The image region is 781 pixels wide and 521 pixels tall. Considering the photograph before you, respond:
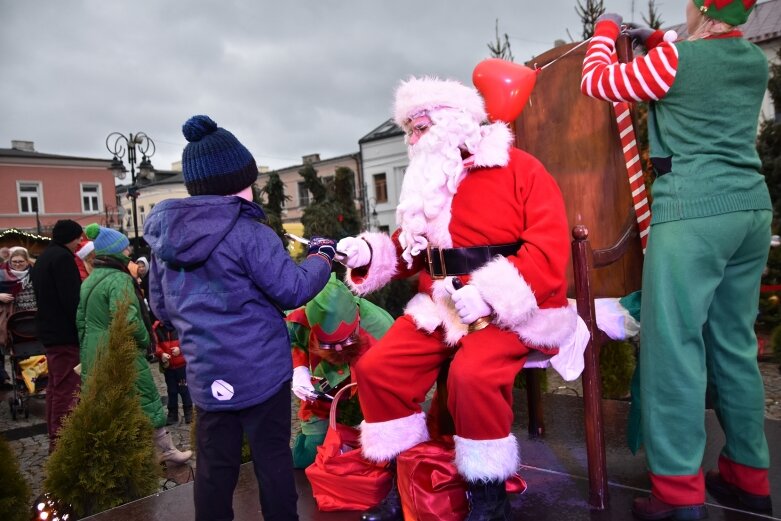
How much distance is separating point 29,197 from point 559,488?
1299 inches

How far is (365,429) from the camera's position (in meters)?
2.33

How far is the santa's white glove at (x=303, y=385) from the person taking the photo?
2.91 metres

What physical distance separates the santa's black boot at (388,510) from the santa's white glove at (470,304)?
2.67 ft

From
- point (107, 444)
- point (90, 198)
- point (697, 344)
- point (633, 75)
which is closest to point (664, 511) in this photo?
point (697, 344)

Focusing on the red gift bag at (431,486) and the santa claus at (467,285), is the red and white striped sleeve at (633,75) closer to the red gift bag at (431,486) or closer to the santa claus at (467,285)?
the santa claus at (467,285)

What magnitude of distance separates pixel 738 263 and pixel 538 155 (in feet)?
4.30

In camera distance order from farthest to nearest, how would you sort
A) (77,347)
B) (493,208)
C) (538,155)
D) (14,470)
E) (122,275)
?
(77,347), (122,275), (538,155), (14,470), (493,208)

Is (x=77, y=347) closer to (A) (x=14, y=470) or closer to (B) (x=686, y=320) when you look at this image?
(A) (x=14, y=470)

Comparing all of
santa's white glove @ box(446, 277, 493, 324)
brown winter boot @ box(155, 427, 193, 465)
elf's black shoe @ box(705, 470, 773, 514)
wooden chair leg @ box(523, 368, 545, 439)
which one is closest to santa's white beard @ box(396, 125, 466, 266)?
santa's white glove @ box(446, 277, 493, 324)

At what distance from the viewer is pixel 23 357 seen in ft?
21.1

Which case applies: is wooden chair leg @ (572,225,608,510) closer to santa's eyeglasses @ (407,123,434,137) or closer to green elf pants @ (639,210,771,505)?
green elf pants @ (639,210,771,505)

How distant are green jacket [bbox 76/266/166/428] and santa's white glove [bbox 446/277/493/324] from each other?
274 centimetres

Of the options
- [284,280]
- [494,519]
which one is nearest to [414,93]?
[284,280]

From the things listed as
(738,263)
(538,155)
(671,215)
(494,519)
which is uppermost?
(538,155)
